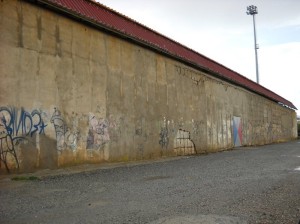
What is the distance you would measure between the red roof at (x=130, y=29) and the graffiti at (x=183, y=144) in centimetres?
357

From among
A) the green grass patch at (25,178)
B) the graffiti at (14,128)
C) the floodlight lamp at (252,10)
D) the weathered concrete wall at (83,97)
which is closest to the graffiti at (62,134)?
the weathered concrete wall at (83,97)

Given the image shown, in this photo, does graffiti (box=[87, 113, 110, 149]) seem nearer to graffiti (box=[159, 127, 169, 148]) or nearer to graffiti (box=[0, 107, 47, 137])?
graffiti (box=[0, 107, 47, 137])

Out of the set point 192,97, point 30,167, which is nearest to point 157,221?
point 30,167

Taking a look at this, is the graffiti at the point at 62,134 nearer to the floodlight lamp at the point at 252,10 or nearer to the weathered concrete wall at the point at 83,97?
the weathered concrete wall at the point at 83,97

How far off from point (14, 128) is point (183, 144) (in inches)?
369

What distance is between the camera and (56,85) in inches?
388

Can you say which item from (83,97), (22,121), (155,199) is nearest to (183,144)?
(83,97)

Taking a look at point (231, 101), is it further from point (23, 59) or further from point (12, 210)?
point (12, 210)

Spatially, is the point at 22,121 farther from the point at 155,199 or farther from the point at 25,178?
the point at 155,199

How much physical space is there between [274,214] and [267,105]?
30054 millimetres

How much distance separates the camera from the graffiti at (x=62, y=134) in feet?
31.9

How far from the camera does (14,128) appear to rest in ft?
28.0

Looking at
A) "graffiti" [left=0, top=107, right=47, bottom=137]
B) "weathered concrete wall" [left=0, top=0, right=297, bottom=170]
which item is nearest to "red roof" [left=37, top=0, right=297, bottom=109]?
"weathered concrete wall" [left=0, top=0, right=297, bottom=170]

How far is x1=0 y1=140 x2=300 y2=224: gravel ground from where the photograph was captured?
4176 millimetres
